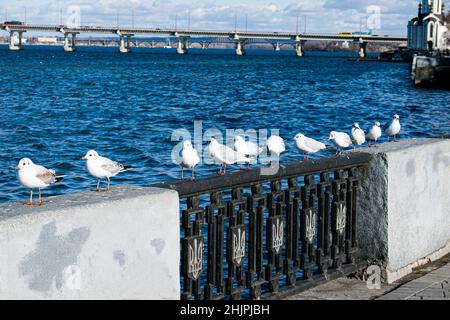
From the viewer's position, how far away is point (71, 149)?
33750 mm

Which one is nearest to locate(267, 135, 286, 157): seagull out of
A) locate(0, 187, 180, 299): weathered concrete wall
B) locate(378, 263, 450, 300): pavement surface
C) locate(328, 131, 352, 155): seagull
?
locate(328, 131, 352, 155): seagull

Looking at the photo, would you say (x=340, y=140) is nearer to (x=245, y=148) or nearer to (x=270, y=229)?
(x=245, y=148)

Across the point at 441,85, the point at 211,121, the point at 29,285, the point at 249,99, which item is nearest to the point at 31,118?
the point at 211,121

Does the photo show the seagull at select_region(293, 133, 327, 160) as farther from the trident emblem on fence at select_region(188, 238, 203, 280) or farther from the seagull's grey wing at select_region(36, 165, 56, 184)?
the seagull's grey wing at select_region(36, 165, 56, 184)

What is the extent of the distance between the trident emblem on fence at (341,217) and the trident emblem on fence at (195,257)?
188 cm

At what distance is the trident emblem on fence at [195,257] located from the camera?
612 centimetres

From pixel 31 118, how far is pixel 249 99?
23984mm

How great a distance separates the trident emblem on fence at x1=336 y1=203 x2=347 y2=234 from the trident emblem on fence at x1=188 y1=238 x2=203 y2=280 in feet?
6.17

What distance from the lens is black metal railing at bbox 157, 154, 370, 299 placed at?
20.3 ft

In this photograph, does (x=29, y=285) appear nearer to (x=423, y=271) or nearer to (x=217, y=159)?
(x=217, y=159)

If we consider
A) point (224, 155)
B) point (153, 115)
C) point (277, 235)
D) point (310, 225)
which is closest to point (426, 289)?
point (310, 225)

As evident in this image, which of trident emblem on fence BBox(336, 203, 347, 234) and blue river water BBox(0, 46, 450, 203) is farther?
blue river water BBox(0, 46, 450, 203)

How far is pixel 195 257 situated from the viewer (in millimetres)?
6148

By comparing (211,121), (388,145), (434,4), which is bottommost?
(211,121)
